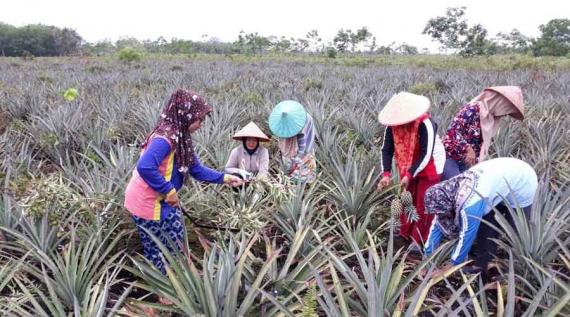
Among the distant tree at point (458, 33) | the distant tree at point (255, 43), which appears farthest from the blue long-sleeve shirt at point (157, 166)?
the distant tree at point (255, 43)

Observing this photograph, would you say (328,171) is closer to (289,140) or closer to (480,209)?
(289,140)

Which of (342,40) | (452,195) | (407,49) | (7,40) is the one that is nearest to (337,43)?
(342,40)

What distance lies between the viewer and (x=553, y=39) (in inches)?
1282

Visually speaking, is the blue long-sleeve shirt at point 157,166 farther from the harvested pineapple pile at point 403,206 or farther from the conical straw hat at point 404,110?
the conical straw hat at point 404,110

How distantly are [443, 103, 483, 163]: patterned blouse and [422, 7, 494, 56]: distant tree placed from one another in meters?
26.5

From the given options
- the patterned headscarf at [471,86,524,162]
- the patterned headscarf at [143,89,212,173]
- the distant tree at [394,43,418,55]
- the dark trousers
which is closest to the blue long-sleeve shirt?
the patterned headscarf at [143,89,212,173]

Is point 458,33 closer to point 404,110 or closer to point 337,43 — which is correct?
point 337,43

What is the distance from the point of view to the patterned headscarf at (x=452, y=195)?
7.42 feet

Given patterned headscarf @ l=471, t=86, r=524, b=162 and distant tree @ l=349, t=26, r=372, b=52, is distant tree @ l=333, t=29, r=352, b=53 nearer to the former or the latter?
distant tree @ l=349, t=26, r=372, b=52

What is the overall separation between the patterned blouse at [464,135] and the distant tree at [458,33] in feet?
86.9

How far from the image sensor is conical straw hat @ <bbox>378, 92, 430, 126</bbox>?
2.60 m

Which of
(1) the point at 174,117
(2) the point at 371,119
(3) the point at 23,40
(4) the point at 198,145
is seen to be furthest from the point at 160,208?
(3) the point at 23,40

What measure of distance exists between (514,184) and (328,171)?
4.73 feet

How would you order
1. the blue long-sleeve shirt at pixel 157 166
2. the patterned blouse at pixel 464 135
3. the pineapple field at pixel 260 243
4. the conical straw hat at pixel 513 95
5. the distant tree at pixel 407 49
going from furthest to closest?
1. the distant tree at pixel 407 49
2. the patterned blouse at pixel 464 135
3. the conical straw hat at pixel 513 95
4. the blue long-sleeve shirt at pixel 157 166
5. the pineapple field at pixel 260 243
